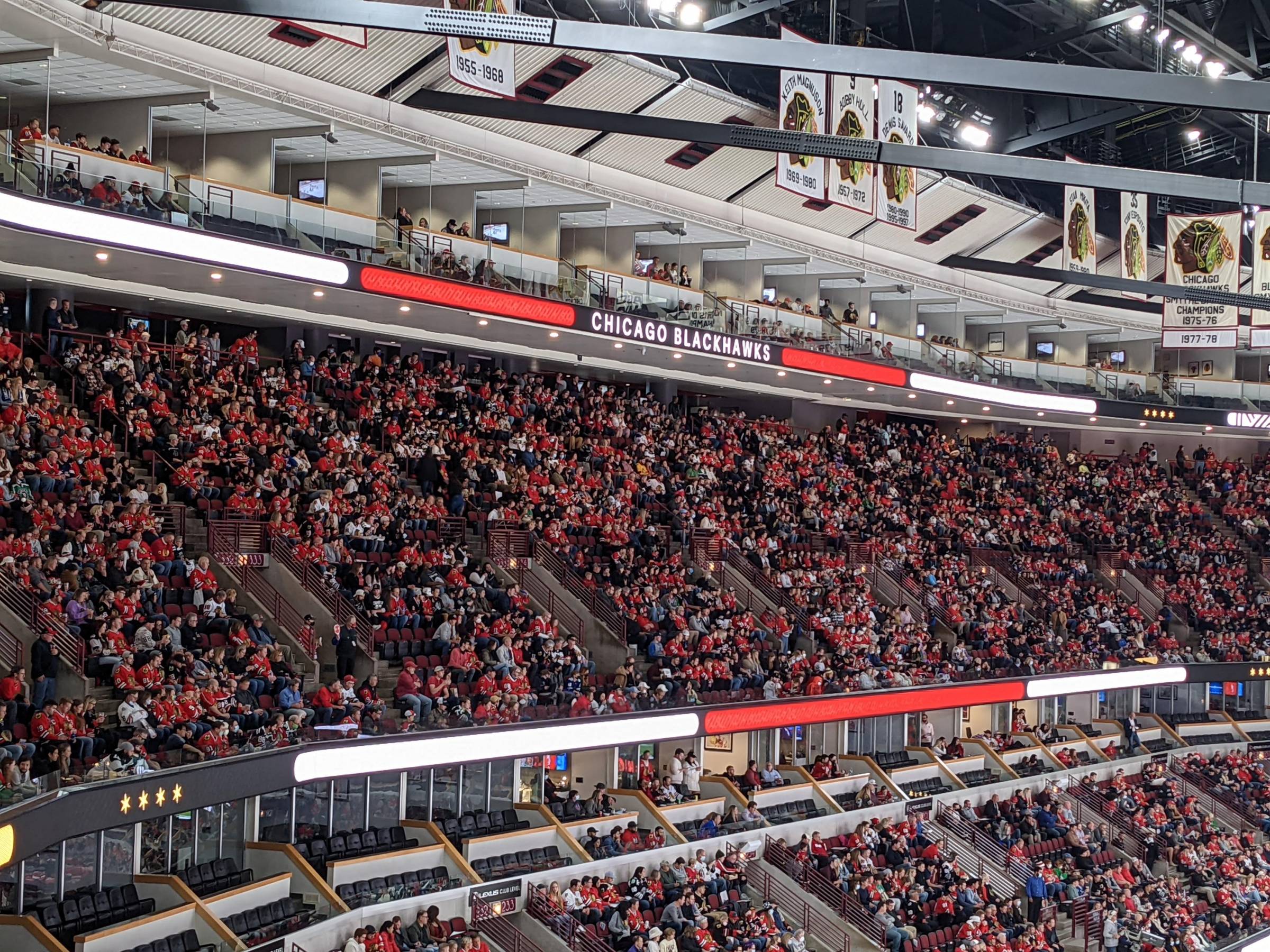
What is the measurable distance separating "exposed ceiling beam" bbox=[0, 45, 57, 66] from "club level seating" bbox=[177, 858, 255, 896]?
1167 cm

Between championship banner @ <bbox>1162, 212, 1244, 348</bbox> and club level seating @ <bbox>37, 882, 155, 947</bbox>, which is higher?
championship banner @ <bbox>1162, 212, 1244, 348</bbox>

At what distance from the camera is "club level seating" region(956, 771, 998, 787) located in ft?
108

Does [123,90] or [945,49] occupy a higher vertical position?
[945,49]

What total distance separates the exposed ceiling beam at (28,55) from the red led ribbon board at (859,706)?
1466 cm

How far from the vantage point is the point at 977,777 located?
110ft

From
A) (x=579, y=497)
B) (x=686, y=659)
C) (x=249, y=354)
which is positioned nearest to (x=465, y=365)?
(x=579, y=497)

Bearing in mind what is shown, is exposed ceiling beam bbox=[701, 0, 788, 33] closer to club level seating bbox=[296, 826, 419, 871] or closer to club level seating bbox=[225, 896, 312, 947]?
club level seating bbox=[296, 826, 419, 871]

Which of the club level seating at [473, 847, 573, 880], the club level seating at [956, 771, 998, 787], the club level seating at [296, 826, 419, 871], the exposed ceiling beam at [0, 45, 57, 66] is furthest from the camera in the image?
the club level seating at [956, 771, 998, 787]

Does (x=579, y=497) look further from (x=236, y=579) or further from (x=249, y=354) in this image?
(x=236, y=579)

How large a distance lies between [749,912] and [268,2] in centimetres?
1612

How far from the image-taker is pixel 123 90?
24078mm

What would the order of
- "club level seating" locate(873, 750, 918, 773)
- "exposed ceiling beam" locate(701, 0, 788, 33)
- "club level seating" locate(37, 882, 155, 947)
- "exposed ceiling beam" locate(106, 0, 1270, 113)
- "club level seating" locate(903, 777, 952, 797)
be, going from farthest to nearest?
"club level seating" locate(873, 750, 918, 773), "club level seating" locate(903, 777, 952, 797), "exposed ceiling beam" locate(701, 0, 788, 33), "club level seating" locate(37, 882, 155, 947), "exposed ceiling beam" locate(106, 0, 1270, 113)

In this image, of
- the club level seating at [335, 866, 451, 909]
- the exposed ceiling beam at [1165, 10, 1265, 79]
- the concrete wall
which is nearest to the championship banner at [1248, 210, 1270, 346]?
the exposed ceiling beam at [1165, 10, 1265, 79]

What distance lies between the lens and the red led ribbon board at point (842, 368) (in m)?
33.9
